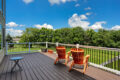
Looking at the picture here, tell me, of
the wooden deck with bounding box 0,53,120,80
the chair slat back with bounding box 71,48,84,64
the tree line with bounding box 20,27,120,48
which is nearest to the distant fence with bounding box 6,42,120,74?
the wooden deck with bounding box 0,53,120,80

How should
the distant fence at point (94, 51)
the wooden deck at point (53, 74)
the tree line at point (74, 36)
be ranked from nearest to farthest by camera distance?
1. the wooden deck at point (53, 74)
2. the distant fence at point (94, 51)
3. the tree line at point (74, 36)

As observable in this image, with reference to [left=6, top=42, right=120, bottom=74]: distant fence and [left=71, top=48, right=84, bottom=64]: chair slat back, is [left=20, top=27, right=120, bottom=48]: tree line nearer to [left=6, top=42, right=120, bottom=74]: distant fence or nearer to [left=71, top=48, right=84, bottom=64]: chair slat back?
[left=6, top=42, right=120, bottom=74]: distant fence

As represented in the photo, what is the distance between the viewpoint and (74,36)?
17.5m

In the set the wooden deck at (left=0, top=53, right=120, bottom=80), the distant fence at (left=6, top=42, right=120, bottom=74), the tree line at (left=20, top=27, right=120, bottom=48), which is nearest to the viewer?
the wooden deck at (left=0, top=53, right=120, bottom=80)

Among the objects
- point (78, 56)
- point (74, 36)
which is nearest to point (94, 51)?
point (78, 56)

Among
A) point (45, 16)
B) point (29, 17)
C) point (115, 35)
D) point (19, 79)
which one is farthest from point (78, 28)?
point (19, 79)

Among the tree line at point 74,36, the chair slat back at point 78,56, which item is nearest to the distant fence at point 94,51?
the chair slat back at point 78,56

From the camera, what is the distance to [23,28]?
1305cm

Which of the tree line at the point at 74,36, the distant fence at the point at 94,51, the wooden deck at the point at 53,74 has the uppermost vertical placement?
the tree line at the point at 74,36

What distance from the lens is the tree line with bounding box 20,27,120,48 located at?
1370cm

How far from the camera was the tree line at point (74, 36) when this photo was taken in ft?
45.0

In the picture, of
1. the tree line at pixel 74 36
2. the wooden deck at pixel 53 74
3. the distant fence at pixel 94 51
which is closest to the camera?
the wooden deck at pixel 53 74

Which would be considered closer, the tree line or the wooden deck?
the wooden deck

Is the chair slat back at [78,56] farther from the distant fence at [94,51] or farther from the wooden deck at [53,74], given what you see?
the distant fence at [94,51]
